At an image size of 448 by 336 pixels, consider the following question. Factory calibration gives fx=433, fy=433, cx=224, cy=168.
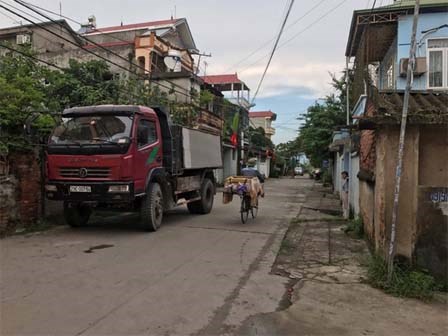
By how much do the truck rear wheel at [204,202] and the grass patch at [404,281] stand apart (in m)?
7.90

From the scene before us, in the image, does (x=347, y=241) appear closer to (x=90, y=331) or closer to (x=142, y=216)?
(x=142, y=216)

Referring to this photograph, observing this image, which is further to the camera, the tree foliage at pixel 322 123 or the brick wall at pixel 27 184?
the tree foliage at pixel 322 123

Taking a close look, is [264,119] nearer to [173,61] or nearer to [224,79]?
Result: [224,79]

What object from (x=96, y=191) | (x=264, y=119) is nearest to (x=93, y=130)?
(x=96, y=191)

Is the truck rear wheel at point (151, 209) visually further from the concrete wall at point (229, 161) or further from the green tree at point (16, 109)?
the concrete wall at point (229, 161)

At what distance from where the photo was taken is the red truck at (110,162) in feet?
29.7

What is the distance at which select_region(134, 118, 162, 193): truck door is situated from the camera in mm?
9516

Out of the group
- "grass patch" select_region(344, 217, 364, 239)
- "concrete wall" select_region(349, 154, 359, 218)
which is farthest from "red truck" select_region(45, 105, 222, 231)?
"concrete wall" select_region(349, 154, 359, 218)

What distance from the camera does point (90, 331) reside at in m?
4.15

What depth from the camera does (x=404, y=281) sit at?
5766mm

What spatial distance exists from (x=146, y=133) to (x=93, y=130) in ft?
4.02

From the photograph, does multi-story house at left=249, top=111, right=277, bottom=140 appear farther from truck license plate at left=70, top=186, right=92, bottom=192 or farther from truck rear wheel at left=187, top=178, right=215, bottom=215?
truck license plate at left=70, top=186, right=92, bottom=192

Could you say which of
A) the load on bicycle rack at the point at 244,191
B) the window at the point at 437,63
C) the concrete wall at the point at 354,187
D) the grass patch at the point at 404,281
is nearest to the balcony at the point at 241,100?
the window at the point at 437,63

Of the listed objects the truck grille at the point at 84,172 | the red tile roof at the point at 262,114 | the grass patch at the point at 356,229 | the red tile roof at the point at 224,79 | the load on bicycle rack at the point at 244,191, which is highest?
the red tile roof at the point at 224,79
